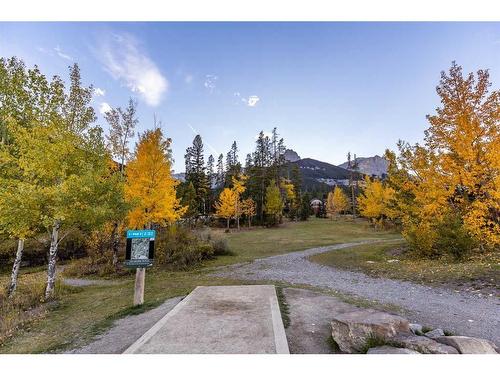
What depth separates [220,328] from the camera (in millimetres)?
6098

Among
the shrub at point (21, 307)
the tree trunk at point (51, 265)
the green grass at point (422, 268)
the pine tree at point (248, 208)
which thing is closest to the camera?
the shrub at point (21, 307)

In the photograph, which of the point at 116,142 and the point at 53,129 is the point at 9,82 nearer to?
the point at 53,129

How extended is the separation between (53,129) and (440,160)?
18771 mm

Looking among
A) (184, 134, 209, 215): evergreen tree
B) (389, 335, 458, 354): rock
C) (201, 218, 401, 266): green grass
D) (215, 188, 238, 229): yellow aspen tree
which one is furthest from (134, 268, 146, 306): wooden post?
(184, 134, 209, 215): evergreen tree

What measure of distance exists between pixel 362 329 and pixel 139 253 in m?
7.30

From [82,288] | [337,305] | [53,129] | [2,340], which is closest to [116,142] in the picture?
[53,129]

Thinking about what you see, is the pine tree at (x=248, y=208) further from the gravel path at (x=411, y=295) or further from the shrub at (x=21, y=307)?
the shrub at (x=21, y=307)

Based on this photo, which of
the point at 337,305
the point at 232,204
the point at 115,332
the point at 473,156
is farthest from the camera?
the point at 232,204

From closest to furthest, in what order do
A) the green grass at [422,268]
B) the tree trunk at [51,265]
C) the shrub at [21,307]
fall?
1. the shrub at [21,307]
2. the green grass at [422,268]
3. the tree trunk at [51,265]

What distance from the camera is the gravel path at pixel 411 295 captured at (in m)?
6.96

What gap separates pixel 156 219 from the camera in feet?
56.1

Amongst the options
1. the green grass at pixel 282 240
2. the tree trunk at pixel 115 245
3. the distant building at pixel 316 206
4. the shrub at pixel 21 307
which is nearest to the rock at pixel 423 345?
the shrub at pixel 21 307

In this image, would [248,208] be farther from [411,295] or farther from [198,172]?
[411,295]

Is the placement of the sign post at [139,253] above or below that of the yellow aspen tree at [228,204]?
below
